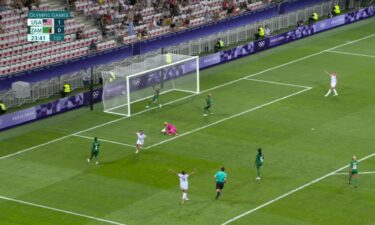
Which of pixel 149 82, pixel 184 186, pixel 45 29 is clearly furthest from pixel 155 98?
pixel 184 186

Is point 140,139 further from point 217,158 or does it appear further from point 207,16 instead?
point 207,16

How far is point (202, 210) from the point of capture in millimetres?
50688

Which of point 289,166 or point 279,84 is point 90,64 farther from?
point 289,166

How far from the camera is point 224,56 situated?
272 ft

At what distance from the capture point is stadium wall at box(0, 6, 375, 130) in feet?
218

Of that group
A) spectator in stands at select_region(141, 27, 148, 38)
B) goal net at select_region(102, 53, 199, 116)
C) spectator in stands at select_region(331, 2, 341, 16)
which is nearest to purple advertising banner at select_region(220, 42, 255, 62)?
spectator in stands at select_region(141, 27, 148, 38)

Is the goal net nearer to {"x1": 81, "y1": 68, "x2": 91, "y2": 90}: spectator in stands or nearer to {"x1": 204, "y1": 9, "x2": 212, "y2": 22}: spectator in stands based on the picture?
{"x1": 81, "y1": 68, "x2": 91, "y2": 90}: spectator in stands

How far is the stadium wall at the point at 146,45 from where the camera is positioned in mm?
73062

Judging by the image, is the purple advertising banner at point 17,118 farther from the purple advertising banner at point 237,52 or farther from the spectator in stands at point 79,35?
the purple advertising banner at point 237,52

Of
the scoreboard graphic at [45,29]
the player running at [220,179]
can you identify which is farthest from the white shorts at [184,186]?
the scoreboard graphic at [45,29]

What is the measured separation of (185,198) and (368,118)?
19.3 m

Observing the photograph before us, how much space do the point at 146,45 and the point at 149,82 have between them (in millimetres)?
11926

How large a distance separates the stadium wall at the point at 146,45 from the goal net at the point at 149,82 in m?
2.92

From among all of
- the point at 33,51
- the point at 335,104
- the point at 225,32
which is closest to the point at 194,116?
the point at 335,104
